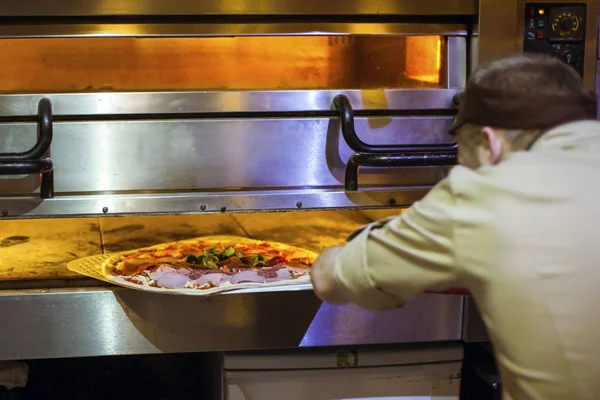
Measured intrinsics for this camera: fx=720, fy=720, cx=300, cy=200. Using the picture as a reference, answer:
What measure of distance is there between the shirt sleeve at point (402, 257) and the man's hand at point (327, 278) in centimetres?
5

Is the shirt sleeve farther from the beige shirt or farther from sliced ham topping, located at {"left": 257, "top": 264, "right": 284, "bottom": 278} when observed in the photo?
sliced ham topping, located at {"left": 257, "top": 264, "right": 284, "bottom": 278}

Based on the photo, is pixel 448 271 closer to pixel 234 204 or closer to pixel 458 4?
pixel 234 204

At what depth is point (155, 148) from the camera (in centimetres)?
198

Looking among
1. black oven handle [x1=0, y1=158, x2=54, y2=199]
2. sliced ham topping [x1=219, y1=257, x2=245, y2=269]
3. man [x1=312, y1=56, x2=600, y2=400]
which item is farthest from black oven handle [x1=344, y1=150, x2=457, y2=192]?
black oven handle [x1=0, y1=158, x2=54, y2=199]

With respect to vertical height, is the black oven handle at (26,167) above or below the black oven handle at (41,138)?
below

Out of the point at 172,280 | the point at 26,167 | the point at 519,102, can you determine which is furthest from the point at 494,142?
the point at 26,167

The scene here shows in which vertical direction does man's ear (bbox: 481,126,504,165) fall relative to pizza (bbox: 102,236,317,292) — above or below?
above

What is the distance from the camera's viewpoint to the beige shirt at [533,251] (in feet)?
3.63

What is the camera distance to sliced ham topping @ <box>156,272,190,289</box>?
1.93 metres

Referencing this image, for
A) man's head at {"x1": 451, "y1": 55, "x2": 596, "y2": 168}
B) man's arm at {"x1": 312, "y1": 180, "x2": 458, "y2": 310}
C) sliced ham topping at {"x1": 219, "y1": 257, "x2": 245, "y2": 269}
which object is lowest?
sliced ham topping at {"x1": 219, "y1": 257, "x2": 245, "y2": 269}

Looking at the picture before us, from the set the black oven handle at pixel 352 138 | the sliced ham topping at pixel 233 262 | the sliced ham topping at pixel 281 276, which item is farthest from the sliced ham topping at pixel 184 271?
the black oven handle at pixel 352 138

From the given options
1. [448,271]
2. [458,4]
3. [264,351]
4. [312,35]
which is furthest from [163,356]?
[448,271]

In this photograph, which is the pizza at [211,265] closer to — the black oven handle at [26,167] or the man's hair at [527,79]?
the black oven handle at [26,167]

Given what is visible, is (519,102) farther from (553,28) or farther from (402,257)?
(553,28)
